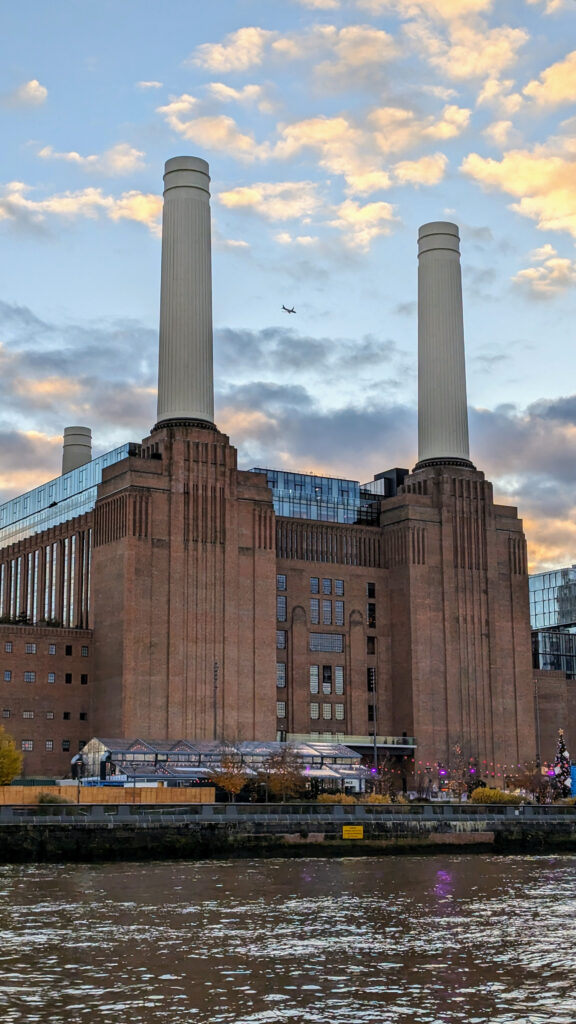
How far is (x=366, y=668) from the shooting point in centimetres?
13150

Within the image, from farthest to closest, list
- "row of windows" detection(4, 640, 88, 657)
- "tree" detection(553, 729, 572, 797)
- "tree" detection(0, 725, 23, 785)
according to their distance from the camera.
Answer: "row of windows" detection(4, 640, 88, 657), "tree" detection(553, 729, 572, 797), "tree" detection(0, 725, 23, 785)

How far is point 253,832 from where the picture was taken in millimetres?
73812

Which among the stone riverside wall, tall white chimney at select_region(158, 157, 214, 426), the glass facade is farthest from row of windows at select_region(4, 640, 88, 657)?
the stone riverside wall

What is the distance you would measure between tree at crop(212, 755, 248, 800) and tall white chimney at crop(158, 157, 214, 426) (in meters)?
35.2

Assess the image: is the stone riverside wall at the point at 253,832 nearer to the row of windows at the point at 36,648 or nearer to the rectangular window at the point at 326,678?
the row of windows at the point at 36,648

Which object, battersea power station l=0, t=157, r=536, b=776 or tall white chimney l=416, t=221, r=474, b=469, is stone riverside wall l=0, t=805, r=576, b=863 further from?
tall white chimney l=416, t=221, r=474, b=469

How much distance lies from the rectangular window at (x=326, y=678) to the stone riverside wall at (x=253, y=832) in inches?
1745

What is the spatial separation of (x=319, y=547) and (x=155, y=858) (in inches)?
2507

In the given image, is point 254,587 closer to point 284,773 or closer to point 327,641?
point 327,641

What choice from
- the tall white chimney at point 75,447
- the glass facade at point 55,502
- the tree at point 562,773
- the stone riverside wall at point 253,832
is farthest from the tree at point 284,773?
the tall white chimney at point 75,447

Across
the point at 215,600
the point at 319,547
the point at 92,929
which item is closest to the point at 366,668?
the point at 319,547

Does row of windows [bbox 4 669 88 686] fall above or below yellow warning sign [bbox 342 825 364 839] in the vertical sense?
above

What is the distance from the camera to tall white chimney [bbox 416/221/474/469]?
140m

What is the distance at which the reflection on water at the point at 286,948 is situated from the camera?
29391 mm
